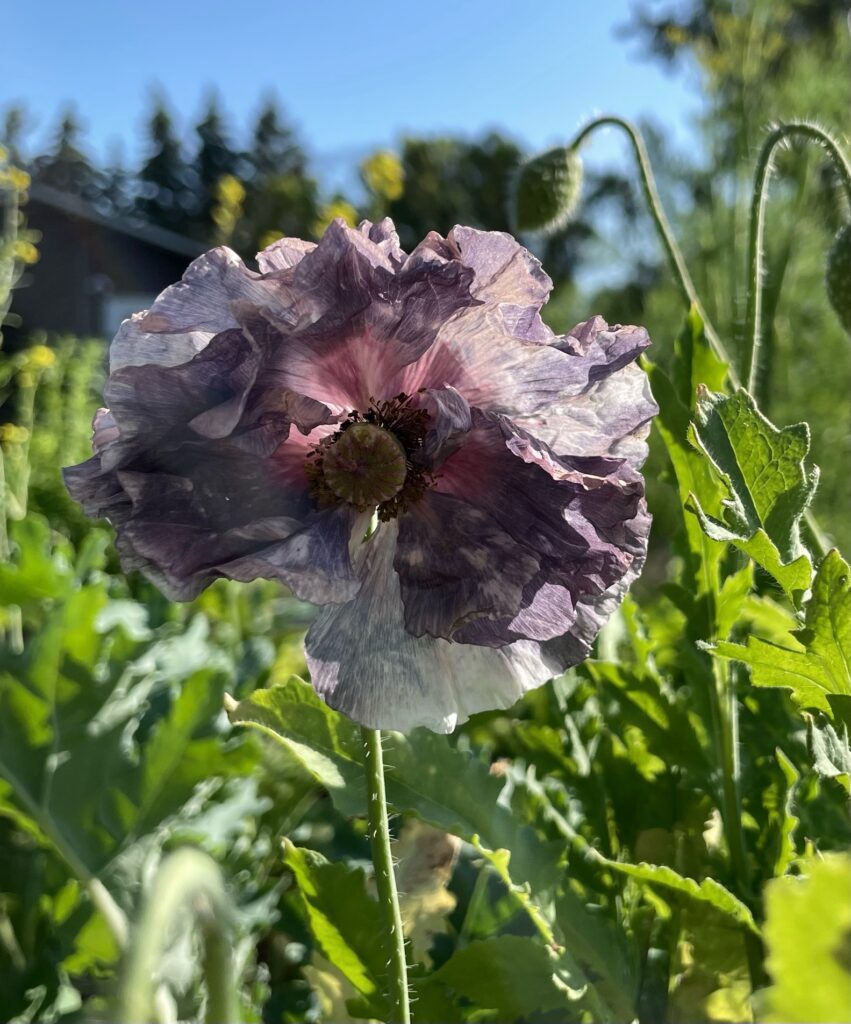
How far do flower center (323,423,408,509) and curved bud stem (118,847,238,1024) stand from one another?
1.29ft

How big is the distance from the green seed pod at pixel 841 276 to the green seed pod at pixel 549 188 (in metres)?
0.39

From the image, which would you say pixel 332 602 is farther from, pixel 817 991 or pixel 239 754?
pixel 239 754

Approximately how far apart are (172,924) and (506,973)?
0.55 meters

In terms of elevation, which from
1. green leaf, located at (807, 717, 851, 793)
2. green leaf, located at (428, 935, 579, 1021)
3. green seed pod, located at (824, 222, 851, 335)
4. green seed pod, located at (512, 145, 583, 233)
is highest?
green seed pod, located at (512, 145, 583, 233)

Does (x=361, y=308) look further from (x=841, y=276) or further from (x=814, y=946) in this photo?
(x=841, y=276)

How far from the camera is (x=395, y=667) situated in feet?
2.11

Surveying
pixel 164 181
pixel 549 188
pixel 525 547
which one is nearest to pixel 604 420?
pixel 525 547

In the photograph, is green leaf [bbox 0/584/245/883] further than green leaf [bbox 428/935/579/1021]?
Yes

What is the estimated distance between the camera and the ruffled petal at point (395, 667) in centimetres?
62

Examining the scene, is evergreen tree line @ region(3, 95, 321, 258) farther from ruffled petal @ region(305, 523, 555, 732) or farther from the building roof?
ruffled petal @ region(305, 523, 555, 732)

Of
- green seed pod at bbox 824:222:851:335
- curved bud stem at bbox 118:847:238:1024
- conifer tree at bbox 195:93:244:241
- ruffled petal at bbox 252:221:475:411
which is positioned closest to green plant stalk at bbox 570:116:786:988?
green seed pod at bbox 824:222:851:335

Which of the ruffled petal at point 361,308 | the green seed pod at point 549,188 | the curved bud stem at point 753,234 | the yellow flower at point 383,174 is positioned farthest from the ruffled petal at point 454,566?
the yellow flower at point 383,174

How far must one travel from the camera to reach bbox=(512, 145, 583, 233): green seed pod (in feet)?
4.26

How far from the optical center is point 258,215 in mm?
21062
